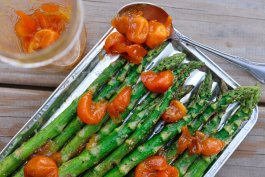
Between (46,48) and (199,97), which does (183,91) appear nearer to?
(199,97)

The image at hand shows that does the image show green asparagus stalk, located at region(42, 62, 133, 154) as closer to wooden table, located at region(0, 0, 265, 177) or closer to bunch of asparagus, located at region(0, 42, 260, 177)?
bunch of asparagus, located at region(0, 42, 260, 177)

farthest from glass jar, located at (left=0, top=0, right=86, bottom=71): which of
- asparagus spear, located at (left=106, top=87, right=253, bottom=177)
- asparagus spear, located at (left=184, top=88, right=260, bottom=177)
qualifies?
asparagus spear, located at (left=184, top=88, right=260, bottom=177)

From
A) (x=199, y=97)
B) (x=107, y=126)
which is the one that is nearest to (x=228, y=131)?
(x=199, y=97)

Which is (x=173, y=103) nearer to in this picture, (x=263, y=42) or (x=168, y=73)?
(x=168, y=73)

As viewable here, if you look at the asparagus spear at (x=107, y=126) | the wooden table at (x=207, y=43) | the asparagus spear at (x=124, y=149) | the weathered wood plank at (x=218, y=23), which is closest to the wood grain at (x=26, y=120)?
the wooden table at (x=207, y=43)

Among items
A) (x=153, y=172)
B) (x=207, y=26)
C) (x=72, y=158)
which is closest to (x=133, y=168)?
(x=153, y=172)

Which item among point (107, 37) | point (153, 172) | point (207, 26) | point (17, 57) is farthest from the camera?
point (207, 26)
